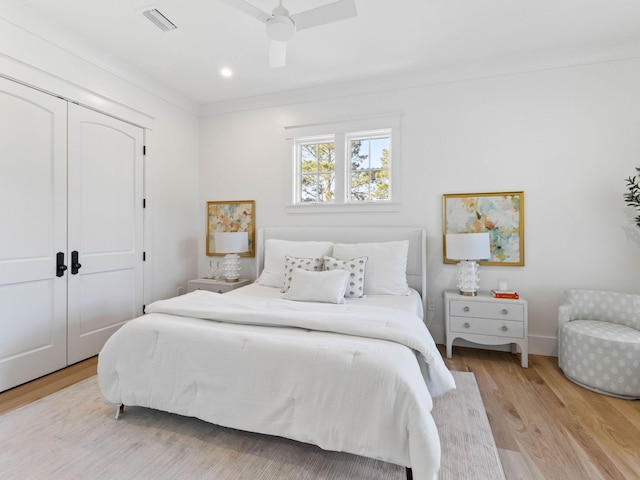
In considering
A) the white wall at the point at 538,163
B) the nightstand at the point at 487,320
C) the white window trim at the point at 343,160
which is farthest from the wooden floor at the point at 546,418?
the white window trim at the point at 343,160

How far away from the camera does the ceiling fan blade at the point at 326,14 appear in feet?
6.20

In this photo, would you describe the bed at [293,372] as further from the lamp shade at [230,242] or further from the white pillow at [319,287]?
the lamp shade at [230,242]

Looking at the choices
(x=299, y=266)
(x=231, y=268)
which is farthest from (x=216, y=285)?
(x=299, y=266)

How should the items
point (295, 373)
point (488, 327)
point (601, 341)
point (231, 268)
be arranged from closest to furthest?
point (295, 373) < point (601, 341) < point (488, 327) < point (231, 268)

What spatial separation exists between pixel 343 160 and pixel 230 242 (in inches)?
66.0

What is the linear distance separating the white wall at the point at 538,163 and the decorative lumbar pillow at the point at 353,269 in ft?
2.75

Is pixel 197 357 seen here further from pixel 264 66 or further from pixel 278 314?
pixel 264 66

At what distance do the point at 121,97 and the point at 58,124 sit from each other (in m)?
0.76

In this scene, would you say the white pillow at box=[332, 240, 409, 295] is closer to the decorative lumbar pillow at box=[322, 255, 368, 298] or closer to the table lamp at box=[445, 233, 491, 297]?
the decorative lumbar pillow at box=[322, 255, 368, 298]

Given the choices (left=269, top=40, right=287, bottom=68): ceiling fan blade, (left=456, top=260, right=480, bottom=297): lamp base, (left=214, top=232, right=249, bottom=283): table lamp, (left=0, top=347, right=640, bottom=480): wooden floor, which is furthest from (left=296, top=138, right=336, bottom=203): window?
(left=0, top=347, right=640, bottom=480): wooden floor

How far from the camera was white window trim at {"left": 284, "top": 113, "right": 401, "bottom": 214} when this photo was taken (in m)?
3.51

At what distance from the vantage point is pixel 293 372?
1.56 m

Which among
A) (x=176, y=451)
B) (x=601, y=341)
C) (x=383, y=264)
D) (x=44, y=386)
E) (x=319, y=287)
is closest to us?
(x=176, y=451)

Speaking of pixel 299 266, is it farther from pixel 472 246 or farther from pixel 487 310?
pixel 487 310
